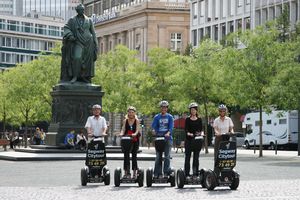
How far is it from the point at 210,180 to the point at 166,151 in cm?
146

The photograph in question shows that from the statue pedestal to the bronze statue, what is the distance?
21.7 inches

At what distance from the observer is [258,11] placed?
94875 millimetres

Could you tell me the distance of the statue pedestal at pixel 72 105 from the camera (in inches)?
1578

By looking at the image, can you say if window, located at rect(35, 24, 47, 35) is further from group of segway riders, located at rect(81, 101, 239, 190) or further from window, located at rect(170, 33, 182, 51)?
group of segway riders, located at rect(81, 101, 239, 190)

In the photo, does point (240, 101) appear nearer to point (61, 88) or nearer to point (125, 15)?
point (61, 88)

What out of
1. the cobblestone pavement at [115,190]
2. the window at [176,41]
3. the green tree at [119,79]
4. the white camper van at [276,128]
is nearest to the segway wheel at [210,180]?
the cobblestone pavement at [115,190]

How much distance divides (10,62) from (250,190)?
461ft

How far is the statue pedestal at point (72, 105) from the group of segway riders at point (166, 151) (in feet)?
57.2

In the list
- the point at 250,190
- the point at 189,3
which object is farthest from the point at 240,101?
the point at 189,3

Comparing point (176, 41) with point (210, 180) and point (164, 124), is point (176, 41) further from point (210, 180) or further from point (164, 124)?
point (210, 180)

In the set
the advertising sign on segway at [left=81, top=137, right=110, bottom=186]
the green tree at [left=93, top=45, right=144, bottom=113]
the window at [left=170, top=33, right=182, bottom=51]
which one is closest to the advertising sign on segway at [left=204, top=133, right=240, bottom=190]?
the advertising sign on segway at [left=81, top=137, right=110, bottom=186]

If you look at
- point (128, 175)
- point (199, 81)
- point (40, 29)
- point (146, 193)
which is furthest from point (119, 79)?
point (40, 29)

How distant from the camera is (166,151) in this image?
73.0ft

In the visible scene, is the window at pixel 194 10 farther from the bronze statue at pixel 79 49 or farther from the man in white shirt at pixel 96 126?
the man in white shirt at pixel 96 126
